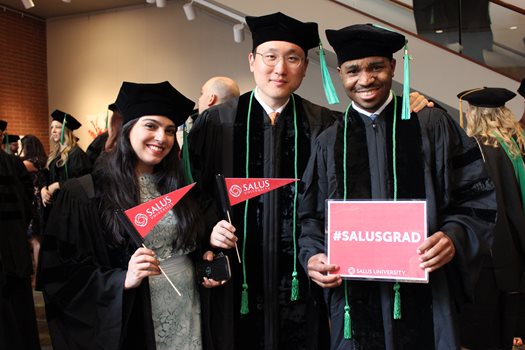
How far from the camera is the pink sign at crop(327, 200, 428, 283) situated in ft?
5.51

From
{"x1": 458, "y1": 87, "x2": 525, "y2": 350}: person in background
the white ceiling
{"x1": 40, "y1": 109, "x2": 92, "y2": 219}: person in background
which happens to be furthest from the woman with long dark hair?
the white ceiling

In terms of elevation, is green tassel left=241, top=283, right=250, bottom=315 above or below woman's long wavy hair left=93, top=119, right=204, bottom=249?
below

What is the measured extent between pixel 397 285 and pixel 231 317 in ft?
2.60

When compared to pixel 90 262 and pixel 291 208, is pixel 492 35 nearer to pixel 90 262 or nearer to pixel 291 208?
pixel 291 208

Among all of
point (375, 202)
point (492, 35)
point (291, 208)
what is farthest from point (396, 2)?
point (375, 202)

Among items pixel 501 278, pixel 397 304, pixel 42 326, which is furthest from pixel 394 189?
pixel 42 326

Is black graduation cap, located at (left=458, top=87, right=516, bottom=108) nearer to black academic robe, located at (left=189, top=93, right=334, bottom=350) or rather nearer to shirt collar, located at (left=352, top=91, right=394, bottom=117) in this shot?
black academic robe, located at (left=189, top=93, right=334, bottom=350)

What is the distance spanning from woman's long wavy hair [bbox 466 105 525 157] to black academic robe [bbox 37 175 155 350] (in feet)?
8.18

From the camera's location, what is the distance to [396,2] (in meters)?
6.23

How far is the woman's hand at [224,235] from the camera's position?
203 centimetres

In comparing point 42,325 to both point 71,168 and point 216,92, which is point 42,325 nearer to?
point 71,168

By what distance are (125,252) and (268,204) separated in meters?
0.69

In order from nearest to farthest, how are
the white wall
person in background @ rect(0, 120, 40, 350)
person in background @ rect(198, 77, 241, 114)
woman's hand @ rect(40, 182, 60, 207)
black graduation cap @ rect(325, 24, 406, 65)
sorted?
black graduation cap @ rect(325, 24, 406, 65), person in background @ rect(198, 77, 241, 114), person in background @ rect(0, 120, 40, 350), woman's hand @ rect(40, 182, 60, 207), the white wall

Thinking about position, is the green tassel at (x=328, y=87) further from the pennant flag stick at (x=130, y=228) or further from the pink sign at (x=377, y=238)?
the pennant flag stick at (x=130, y=228)
